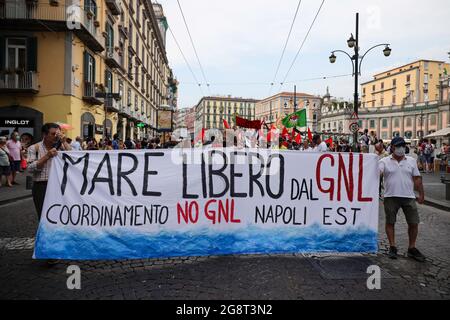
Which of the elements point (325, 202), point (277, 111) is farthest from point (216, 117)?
point (325, 202)

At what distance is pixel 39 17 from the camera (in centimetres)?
1725

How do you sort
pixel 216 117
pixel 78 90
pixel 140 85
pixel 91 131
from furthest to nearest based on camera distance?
1. pixel 216 117
2. pixel 140 85
3. pixel 91 131
4. pixel 78 90

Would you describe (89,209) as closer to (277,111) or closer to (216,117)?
(277,111)

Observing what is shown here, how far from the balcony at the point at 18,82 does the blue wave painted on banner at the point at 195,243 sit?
15982 mm

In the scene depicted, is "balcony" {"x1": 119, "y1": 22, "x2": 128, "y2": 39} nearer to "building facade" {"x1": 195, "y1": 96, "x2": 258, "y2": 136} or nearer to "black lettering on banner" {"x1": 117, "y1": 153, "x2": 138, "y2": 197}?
"black lettering on banner" {"x1": 117, "y1": 153, "x2": 138, "y2": 197}

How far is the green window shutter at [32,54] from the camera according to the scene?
1745 centimetres

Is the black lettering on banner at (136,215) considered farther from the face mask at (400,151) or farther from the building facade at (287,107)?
the building facade at (287,107)

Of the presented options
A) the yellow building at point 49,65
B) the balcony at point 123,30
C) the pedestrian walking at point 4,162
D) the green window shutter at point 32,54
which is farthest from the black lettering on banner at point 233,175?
the balcony at point 123,30

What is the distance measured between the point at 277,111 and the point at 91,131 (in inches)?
3849

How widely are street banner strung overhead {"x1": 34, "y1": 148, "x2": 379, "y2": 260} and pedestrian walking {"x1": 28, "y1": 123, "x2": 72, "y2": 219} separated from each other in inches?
6.9

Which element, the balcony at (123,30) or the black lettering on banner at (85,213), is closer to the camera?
the black lettering on banner at (85,213)

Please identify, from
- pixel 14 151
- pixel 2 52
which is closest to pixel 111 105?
pixel 2 52
